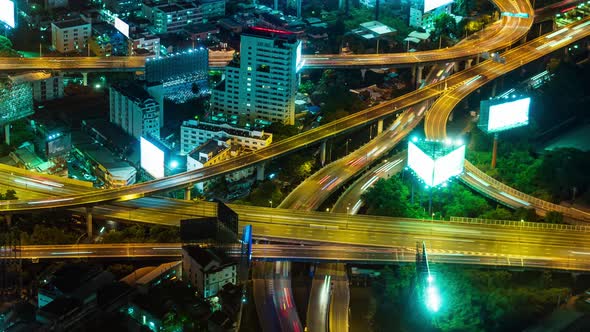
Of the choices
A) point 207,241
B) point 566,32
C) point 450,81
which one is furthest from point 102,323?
point 566,32

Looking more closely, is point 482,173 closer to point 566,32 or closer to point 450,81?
point 450,81

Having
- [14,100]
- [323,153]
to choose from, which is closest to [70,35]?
[14,100]

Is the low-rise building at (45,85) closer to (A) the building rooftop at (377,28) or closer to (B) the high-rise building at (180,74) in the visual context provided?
(B) the high-rise building at (180,74)

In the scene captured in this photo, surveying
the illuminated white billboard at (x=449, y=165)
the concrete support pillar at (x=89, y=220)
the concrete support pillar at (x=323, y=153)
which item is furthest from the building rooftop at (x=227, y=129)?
the illuminated white billboard at (x=449, y=165)

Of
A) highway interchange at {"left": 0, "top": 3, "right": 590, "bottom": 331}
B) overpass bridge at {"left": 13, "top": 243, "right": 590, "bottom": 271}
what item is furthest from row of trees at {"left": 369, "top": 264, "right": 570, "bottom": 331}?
highway interchange at {"left": 0, "top": 3, "right": 590, "bottom": 331}

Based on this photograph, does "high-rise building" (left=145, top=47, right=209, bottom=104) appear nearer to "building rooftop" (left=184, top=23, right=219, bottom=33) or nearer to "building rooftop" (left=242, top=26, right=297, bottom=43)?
"building rooftop" (left=242, top=26, right=297, bottom=43)
